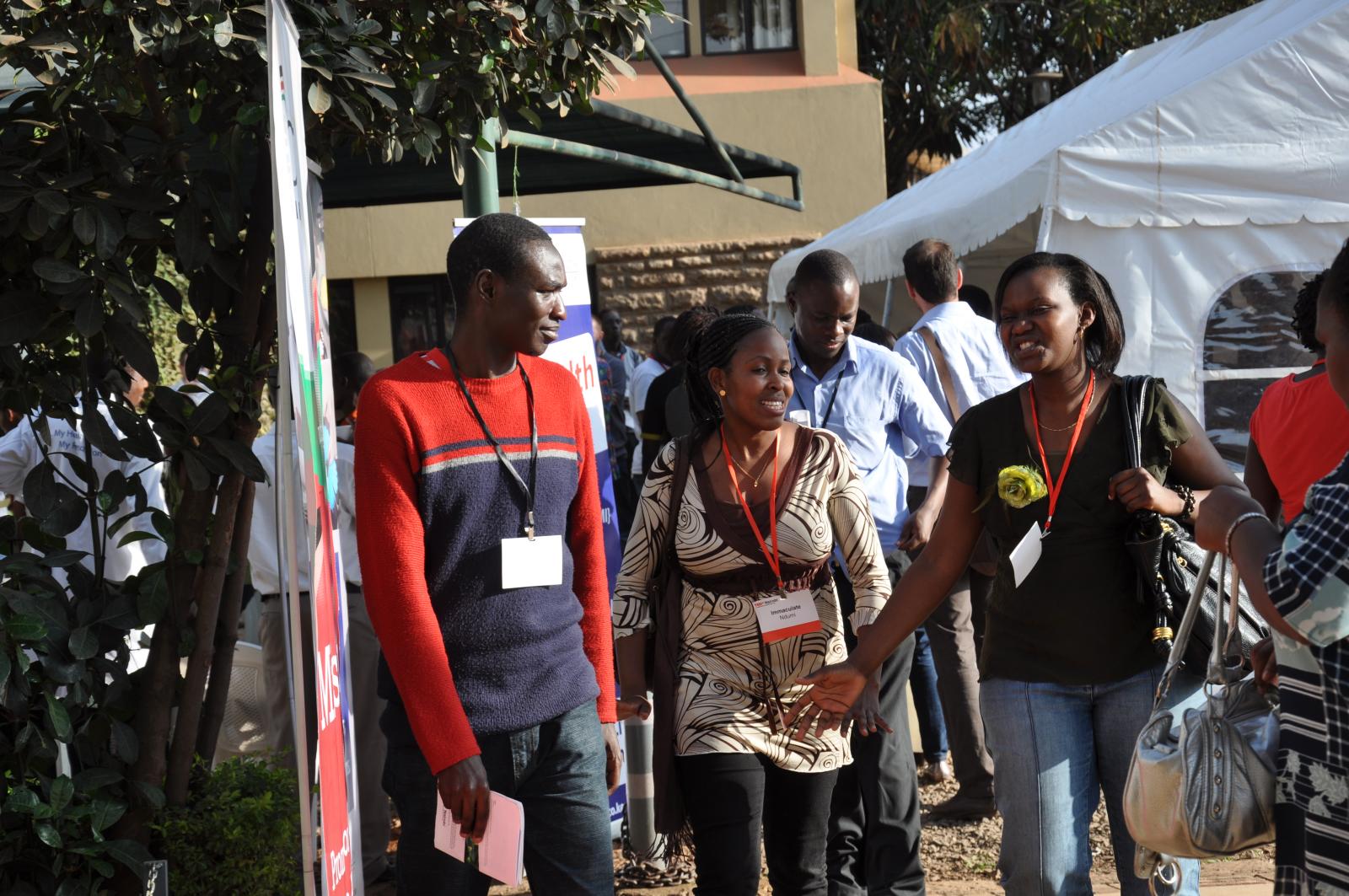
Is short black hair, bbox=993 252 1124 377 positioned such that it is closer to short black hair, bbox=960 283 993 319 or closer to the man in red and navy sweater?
the man in red and navy sweater

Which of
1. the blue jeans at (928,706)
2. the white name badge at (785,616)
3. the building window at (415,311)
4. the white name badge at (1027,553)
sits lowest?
the blue jeans at (928,706)

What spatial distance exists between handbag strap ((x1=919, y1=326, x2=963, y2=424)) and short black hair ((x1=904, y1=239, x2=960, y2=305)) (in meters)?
0.24

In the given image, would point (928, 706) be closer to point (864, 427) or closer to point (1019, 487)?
point (864, 427)

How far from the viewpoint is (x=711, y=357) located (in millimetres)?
4172

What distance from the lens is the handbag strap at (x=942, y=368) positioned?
633 centimetres

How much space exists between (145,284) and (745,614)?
1869mm

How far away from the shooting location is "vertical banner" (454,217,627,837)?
5.54m

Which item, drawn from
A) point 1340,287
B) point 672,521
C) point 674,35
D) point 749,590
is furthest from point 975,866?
point 674,35

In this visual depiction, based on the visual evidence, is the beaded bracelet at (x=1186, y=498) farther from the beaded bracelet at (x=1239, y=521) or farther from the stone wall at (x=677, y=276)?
the stone wall at (x=677, y=276)

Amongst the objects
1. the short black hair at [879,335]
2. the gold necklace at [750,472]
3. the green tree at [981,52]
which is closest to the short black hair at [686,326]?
the short black hair at [879,335]

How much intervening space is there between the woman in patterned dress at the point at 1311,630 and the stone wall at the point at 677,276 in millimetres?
13963

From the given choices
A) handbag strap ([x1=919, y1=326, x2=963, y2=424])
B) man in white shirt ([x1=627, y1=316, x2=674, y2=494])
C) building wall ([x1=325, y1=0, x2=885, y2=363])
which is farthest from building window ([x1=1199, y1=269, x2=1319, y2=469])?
building wall ([x1=325, y1=0, x2=885, y2=363])

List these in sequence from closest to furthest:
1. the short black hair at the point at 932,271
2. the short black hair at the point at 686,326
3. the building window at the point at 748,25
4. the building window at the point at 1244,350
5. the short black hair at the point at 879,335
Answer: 1. the short black hair at the point at 932,271
2. the short black hair at the point at 686,326
3. the short black hair at the point at 879,335
4. the building window at the point at 1244,350
5. the building window at the point at 748,25

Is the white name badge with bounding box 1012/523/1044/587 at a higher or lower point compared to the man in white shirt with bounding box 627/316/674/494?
lower
